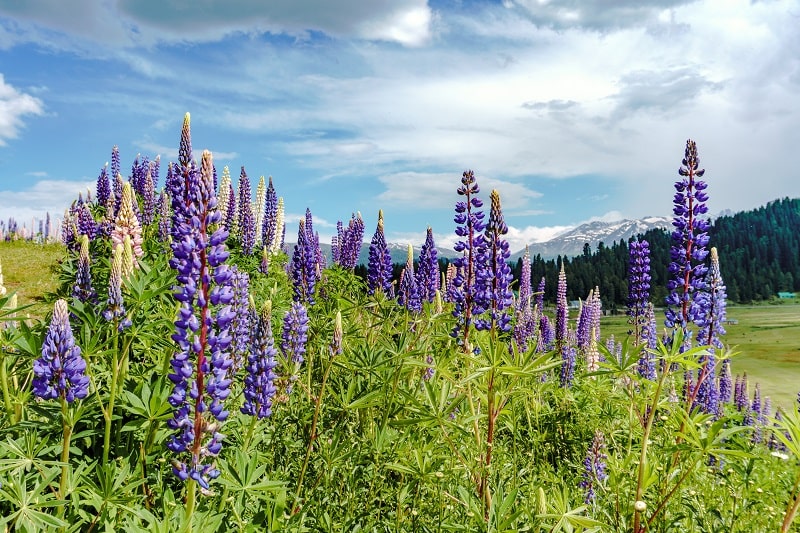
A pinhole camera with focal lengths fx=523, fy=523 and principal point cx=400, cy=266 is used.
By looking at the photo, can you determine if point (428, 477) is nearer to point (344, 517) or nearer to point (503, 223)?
point (344, 517)

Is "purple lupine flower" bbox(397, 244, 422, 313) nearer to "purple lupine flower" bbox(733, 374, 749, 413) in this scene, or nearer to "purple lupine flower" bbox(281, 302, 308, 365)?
"purple lupine flower" bbox(281, 302, 308, 365)

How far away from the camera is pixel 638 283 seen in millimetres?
7004

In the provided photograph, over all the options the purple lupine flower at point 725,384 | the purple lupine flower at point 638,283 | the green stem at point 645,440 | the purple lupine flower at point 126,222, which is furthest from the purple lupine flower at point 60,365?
the purple lupine flower at point 725,384

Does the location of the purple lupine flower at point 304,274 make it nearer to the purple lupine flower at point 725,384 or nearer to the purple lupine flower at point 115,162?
the purple lupine flower at point 115,162

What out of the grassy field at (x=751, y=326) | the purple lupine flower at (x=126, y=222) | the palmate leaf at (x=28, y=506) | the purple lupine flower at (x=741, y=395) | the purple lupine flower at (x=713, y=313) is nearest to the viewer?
the palmate leaf at (x=28, y=506)

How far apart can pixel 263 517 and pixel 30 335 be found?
1772 mm

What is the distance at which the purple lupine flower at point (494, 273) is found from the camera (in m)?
4.24

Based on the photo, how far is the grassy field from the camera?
1326 cm

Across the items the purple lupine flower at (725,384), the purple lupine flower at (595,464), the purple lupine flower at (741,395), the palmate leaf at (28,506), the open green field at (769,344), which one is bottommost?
the open green field at (769,344)

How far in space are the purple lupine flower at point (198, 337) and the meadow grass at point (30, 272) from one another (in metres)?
9.75

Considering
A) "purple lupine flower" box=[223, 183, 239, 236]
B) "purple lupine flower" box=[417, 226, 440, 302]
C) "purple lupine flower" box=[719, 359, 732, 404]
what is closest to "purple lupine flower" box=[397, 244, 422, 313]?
"purple lupine flower" box=[417, 226, 440, 302]

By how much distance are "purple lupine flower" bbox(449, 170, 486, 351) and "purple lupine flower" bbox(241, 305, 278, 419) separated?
1.53 meters

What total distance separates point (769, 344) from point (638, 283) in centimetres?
6434

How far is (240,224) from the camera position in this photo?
42.8 ft
